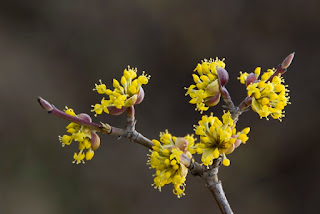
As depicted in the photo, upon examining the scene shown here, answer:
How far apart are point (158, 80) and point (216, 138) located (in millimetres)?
1511

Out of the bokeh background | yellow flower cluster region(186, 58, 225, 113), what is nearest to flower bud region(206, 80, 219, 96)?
yellow flower cluster region(186, 58, 225, 113)

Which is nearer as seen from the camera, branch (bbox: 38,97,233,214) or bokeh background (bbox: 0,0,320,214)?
branch (bbox: 38,97,233,214)

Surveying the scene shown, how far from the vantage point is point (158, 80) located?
6.79 ft

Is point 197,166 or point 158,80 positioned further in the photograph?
point 158,80

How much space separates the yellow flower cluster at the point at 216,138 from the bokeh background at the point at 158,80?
1447mm

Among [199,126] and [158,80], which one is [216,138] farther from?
[158,80]

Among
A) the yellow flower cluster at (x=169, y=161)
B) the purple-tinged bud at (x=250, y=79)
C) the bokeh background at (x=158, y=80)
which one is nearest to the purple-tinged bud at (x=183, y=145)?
the yellow flower cluster at (x=169, y=161)

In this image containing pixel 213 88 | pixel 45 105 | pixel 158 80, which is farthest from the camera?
pixel 158 80

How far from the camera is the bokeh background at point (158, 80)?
1981mm

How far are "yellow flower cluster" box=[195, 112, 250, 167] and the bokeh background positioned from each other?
1.45 m

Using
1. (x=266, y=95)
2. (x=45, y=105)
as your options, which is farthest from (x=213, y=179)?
(x=45, y=105)

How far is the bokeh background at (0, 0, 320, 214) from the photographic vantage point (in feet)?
6.50

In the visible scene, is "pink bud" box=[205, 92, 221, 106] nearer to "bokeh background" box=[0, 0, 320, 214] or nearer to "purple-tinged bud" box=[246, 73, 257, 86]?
"purple-tinged bud" box=[246, 73, 257, 86]

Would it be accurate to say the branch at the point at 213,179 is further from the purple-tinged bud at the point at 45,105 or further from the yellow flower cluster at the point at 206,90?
the purple-tinged bud at the point at 45,105
